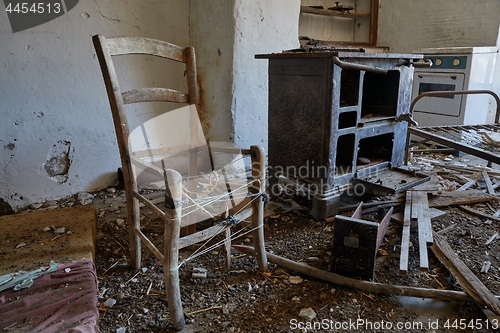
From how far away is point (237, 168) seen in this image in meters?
3.20

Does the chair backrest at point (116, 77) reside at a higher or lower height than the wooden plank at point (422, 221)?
higher

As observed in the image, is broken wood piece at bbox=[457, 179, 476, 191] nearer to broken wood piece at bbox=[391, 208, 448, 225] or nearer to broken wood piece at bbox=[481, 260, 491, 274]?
broken wood piece at bbox=[391, 208, 448, 225]

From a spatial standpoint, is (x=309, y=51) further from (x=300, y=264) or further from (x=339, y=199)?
(x=300, y=264)

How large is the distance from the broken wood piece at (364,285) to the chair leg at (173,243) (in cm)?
56

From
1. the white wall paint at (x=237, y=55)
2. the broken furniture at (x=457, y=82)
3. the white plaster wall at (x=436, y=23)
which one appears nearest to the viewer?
the white wall paint at (x=237, y=55)

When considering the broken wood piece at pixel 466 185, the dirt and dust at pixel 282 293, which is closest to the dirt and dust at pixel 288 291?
the dirt and dust at pixel 282 293

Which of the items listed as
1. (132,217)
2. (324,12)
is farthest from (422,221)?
(324,12)

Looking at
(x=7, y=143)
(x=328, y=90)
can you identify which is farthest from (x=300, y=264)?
(x=7, y=143)

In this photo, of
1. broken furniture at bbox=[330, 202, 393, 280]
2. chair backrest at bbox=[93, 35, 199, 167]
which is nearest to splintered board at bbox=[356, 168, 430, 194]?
broken furniture at bbox=[330, 202, 393, 280]

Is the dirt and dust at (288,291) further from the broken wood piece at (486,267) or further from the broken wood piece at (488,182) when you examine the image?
the broken wood piece at (488,182)

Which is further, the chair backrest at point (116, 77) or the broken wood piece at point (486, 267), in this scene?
the broken wood piece at point (486, 267)

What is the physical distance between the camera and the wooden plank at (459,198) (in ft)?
8.87

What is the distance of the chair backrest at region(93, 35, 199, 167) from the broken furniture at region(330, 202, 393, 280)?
3.39ft

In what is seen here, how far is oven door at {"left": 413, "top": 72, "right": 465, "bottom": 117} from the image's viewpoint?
13.9ft
